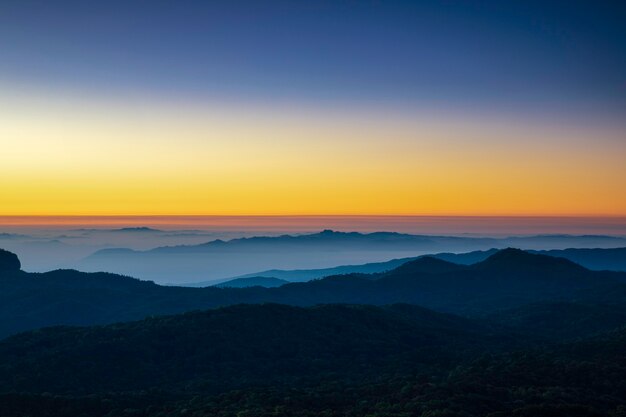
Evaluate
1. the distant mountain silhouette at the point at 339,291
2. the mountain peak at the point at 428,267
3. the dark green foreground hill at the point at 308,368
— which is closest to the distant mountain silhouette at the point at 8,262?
the distant mountain silhouette at the point at 339,291

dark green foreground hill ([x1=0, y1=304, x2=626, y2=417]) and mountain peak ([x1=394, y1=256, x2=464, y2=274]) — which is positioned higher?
mountain peak ([x1=394, y1=256, x2=464, y2=274])

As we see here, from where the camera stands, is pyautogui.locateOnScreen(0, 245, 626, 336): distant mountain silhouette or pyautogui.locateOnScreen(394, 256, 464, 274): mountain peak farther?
pyautogui.locateOnScreen(394, 256, 464, 274): mountain peak

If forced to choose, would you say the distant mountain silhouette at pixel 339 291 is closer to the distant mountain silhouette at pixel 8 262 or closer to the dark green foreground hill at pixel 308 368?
the distant mountain silhouette at pixel 8 262

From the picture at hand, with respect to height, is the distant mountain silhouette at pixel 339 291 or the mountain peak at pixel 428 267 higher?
the mountain peak at pixel 428 267

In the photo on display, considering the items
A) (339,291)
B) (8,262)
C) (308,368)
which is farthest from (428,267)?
(8,262)

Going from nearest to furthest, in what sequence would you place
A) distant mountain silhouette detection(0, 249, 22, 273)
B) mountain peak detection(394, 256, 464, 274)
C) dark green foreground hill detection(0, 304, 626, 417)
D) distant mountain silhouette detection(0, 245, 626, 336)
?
dark green foreground hill detection(0, 304, 626, 417)
distant mountain silhouette detection(0, 245, 626, 336)
distant mountain silhouette detection(0, 249, 22, 273)
mountain peak detection(394, 256, 464, 274)

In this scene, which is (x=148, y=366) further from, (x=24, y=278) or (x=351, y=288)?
(x=24, y=278)

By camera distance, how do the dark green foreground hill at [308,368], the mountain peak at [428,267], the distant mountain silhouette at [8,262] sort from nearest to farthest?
the dark green foreground hill at [308,368] < the distant mountain silhouette at [8,262] < the mountain peak at [428,267]

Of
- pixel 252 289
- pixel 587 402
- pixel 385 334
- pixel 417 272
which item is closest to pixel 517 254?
pixel 417 272

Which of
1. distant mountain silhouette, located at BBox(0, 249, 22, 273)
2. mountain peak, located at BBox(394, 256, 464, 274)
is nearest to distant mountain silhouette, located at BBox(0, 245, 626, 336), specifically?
mountain peak, located at BBox(394, 256, 464, 274)

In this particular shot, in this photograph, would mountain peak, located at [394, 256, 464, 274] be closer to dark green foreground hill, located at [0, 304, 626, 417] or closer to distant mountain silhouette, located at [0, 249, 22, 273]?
dark green foreground hill, located at [0, 304, 626, 417]

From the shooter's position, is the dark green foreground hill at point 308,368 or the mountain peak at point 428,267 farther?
the mountain peak at point 428,267
